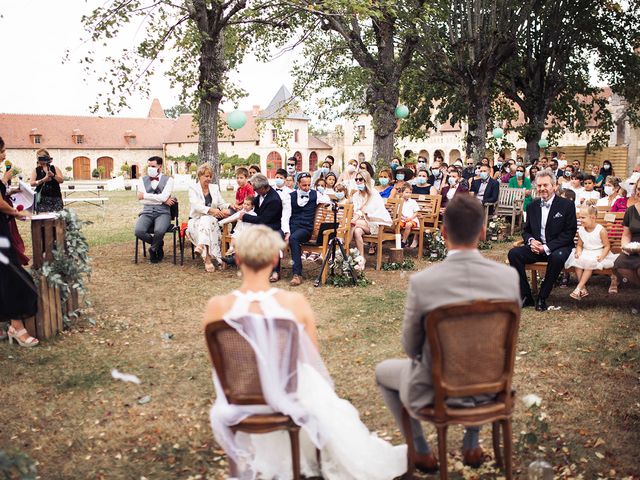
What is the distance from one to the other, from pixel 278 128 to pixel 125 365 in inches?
505

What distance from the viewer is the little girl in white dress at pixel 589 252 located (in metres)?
7.70

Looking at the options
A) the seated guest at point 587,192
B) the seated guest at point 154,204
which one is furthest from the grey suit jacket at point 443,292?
the seated guest at point 587,192

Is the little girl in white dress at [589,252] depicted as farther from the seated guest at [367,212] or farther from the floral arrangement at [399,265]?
the seated guest at [367,212]

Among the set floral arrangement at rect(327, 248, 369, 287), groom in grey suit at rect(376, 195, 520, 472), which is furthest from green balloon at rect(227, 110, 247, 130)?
groom in grey suit at rect(376, 195, 520, 472)

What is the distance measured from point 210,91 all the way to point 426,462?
9668 mm

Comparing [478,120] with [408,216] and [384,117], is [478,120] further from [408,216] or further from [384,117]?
[408,216]

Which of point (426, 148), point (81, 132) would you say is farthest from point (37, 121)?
point (426, 148)

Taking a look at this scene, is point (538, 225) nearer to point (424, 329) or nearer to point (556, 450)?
point (556, 450)

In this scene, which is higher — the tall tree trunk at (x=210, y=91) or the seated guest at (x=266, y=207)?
the tall tree trunk at (x=210, y=91)

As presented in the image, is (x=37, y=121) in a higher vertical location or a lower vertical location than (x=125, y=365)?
higher

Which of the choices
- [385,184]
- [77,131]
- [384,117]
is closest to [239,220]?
[385,184]

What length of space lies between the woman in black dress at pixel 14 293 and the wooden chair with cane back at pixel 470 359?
3.82m

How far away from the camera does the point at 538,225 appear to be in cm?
771

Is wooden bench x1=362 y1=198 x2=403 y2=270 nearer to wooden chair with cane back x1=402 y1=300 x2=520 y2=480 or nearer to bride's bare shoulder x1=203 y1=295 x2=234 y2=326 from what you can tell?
wooden chair with cane back x1=402 y1=300 x2=520 y2=480
